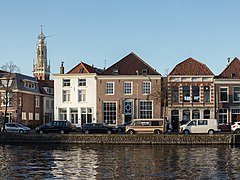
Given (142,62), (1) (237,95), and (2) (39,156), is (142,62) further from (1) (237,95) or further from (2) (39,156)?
(2) (39,156)

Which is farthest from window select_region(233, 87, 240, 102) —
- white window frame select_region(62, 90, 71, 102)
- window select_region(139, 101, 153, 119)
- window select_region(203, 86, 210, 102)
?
white window frame select_region(62, 90, 71, 102)

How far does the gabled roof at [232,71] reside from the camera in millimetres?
68375

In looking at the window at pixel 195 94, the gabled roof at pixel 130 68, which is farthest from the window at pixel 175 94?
the gabled roof at pixel 130 68

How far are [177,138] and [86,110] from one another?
2538 centimetres

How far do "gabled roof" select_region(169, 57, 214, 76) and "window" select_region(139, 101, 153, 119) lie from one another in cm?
609

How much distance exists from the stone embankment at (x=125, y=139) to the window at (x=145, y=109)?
1994 centimetres

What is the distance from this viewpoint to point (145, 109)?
2731 inches

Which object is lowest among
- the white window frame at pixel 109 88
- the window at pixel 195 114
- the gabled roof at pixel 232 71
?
the window at pixel 195 114

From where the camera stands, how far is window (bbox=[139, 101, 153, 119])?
69.2 m

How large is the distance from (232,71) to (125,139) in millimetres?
27069

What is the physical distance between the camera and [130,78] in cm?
7006

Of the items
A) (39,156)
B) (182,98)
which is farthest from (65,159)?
(182,98)

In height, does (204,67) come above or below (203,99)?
above

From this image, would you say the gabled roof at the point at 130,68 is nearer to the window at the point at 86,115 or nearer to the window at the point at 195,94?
the window at the point at 86,115
